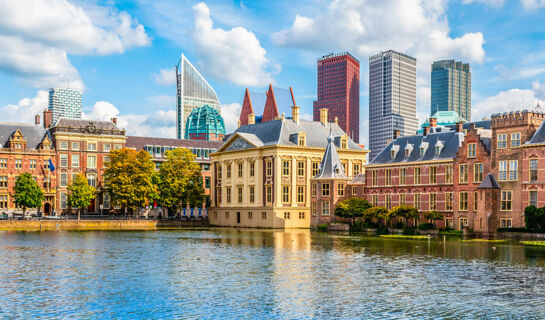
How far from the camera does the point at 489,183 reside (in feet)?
266

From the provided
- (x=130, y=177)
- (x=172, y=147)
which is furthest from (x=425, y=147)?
(x=172, y=147)

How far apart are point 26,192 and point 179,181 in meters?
26.4

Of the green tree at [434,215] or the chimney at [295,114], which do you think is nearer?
the green tree at [434,215]

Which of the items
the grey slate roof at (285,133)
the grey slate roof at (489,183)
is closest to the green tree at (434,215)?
the grey slate roof at (489,183)

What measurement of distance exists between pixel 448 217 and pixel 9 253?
5765 centimetres

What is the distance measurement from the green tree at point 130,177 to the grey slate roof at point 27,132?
2078 centimetres

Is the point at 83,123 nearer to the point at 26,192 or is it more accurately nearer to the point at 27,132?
the point at 27,132

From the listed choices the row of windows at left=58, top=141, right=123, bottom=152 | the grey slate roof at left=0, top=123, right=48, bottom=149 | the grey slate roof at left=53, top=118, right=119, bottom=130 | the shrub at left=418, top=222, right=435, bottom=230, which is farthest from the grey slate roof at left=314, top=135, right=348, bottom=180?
the grey slate roof at left=0, top=123, right=48, bottom=149

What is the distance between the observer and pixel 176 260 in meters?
52.3

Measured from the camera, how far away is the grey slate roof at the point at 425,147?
93375 millimetres

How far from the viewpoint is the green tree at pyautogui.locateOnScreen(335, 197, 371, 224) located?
10156 centimetres

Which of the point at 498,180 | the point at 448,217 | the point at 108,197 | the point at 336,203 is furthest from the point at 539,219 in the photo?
the point at 108,197

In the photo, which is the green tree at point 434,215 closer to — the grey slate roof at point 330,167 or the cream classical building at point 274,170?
the grey slate roof at point 330,167

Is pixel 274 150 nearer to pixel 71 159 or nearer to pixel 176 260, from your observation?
pixel 71 159
